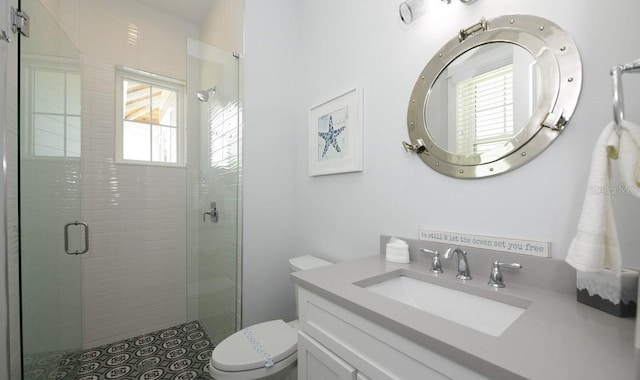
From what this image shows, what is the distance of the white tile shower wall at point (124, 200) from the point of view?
203cm

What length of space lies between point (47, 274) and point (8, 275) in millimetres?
→ 384

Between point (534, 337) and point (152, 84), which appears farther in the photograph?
point (152, 84)

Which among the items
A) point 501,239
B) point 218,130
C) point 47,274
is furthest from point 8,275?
point 501,239

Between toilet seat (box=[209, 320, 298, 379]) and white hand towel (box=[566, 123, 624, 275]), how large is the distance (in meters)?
1.15

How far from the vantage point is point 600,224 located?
61cm

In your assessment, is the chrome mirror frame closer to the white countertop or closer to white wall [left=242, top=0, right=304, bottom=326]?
the white countertop

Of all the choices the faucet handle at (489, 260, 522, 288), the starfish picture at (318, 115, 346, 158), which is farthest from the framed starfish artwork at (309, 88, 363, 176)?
the faucet handle at (489, 260, 522, 288)

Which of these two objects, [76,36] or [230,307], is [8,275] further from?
[76,36]

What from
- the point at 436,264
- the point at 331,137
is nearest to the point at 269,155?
the point at 331,137

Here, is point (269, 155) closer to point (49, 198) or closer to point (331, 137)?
point (331, 137)

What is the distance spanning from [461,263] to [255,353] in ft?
3.20

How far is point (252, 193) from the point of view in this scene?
5.88 feet

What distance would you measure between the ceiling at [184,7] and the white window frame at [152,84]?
59 centimetres

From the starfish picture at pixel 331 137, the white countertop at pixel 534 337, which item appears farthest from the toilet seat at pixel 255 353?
the starfish picture at pixel 331 137
